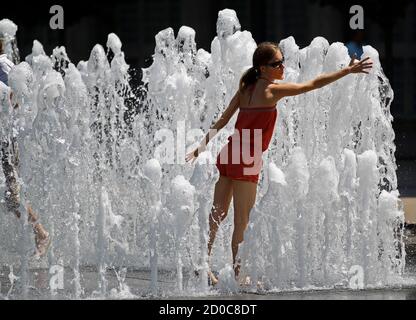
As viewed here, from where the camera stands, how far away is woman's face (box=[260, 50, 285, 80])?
720cm

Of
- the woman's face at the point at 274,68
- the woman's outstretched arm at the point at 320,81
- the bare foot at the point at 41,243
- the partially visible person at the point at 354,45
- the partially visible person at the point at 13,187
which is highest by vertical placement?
the partially visible person at the point at 354,45

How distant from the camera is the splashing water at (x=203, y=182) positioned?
7289mm

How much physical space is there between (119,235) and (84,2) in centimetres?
1910

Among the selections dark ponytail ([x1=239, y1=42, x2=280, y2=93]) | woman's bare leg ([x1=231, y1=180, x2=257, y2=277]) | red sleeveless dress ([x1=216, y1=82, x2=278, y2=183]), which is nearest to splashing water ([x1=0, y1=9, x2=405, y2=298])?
woman's bare leg ([x1=231, y1=180, x2=257, y2=277])

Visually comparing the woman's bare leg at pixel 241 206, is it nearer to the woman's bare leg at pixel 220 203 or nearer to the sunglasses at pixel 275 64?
the woman's bare leg at pixel 220 203

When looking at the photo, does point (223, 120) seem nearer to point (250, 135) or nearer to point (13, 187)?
point (250, 135)

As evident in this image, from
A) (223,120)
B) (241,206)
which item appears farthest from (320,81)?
(241,206)

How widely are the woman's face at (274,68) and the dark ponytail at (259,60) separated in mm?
18

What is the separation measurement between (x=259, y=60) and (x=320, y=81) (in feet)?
1.25

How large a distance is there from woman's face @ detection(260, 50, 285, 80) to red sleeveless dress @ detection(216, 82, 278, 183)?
6.5 inches

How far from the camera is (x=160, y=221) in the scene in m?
7.18

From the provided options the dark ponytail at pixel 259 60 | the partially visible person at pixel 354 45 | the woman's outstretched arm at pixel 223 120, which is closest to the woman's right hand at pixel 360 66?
the dark ponytail at pixel 259 60
